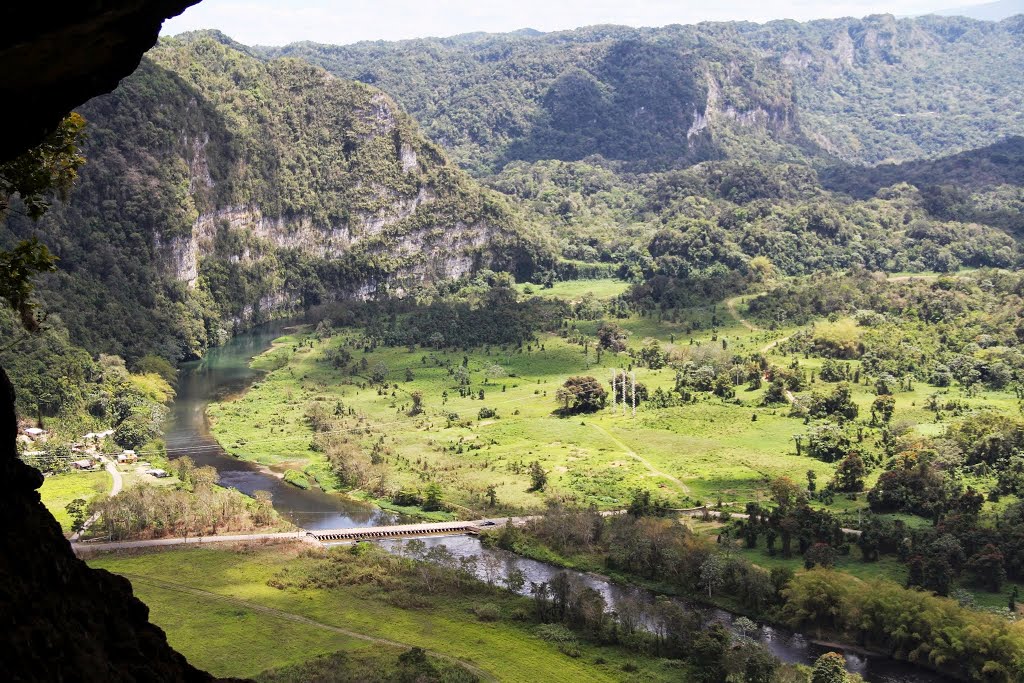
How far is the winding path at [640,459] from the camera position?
6606 cm

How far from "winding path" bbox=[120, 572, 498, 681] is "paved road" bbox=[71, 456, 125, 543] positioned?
5553 mm

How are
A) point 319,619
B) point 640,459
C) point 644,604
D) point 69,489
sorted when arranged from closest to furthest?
point 644,604
point 319,619
point 69,489
point 640,459

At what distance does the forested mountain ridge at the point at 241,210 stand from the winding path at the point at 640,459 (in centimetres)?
4652

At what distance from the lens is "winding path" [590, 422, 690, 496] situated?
6606cm

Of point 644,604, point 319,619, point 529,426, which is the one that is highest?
point 644,604

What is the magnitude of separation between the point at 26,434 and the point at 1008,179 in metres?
170

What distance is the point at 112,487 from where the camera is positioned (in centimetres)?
6538

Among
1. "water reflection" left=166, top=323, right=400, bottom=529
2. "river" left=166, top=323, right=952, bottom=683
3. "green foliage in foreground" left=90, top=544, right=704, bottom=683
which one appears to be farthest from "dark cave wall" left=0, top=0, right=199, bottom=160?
"water reflection" left=166, top=323, right=400, bottom=529

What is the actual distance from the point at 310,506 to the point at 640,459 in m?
21.8

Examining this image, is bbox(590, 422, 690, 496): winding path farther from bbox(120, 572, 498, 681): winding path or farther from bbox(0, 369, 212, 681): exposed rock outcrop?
bbox(0, 369, 212, 681): exposed rock outcrop

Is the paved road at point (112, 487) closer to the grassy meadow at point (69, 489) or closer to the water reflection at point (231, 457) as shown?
the grassy meadow at point (69, 489)

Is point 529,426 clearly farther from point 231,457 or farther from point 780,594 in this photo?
point 780,594

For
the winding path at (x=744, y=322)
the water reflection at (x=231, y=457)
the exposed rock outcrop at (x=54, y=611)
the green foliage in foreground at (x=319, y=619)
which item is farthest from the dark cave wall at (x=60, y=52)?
the winding path at (x=744, y=322)

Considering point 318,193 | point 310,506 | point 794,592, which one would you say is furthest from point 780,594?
point 318,193
